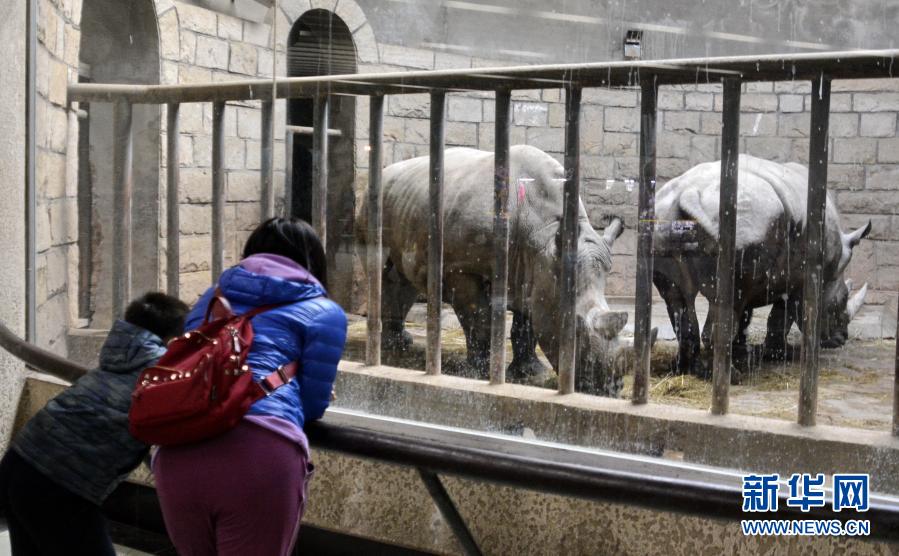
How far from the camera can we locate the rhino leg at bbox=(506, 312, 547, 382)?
136 inches

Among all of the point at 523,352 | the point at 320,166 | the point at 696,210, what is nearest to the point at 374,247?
the point at 320,166

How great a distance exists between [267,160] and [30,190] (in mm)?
1178

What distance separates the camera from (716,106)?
297 cm

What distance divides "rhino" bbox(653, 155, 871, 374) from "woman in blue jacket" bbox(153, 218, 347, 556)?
4.03 ft

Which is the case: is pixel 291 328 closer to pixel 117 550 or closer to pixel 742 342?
pixel 742 342

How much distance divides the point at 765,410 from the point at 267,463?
1.61m

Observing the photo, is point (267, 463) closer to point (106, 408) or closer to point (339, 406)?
point (106, 408)

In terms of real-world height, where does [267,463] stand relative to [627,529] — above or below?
above

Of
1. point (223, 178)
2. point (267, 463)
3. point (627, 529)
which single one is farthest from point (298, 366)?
point (223, 178)

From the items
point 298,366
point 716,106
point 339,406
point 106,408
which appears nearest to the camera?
point 298,366

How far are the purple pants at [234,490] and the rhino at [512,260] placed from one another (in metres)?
1.44

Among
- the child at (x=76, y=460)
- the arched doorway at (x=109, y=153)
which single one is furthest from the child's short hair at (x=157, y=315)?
the arched doorway at (x=109, y=153)

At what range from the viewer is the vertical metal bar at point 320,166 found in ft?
12.8

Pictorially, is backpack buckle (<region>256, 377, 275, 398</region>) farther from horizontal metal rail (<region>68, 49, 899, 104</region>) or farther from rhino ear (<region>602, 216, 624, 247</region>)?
horizontal metal rail (<region>68, 49, 899, 104</region>)
